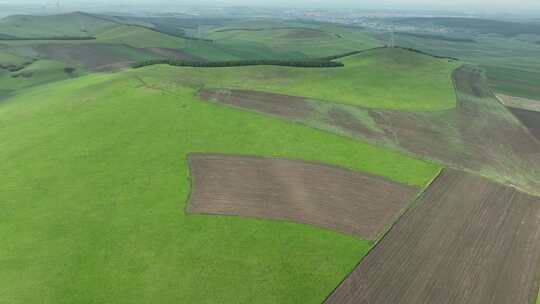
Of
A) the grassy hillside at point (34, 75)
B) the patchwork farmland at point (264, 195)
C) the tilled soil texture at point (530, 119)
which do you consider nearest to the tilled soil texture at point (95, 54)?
the grassy hillside at point (34, 75)

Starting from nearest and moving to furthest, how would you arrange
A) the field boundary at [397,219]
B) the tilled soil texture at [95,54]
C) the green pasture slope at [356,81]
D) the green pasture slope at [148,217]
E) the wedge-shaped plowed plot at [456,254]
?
the wedge-shaped plowed plot at [456,254]
the green pasture slope at [148,217]
the field boundary at [397,219]
the green pasture slope at [356,81]
the tilled soil texture at [95,54]

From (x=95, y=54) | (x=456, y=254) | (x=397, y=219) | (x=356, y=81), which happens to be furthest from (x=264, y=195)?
(x=95, y=54)

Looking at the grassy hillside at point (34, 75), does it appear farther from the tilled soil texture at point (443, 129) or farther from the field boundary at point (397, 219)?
the field boundary at point (397, 219)

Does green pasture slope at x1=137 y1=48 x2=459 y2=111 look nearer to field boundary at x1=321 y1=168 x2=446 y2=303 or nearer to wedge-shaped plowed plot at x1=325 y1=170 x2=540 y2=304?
field boundary at x1=321 y1=168 x2=446 y2=303

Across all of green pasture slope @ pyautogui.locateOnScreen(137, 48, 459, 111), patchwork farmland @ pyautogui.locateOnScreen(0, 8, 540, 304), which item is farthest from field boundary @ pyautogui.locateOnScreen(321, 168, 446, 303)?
green pasture slope @ pyautogui.locateOnScreen(137, 48, 459, 111)

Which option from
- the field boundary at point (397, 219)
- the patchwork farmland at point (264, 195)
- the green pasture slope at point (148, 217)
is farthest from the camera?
the field boundary at point (397, 219)

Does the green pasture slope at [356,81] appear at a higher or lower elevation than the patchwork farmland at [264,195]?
higher

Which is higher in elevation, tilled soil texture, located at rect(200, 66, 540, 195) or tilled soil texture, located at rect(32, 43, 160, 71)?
tilled soil texture, located at rect(32, 43, 160, 71)
